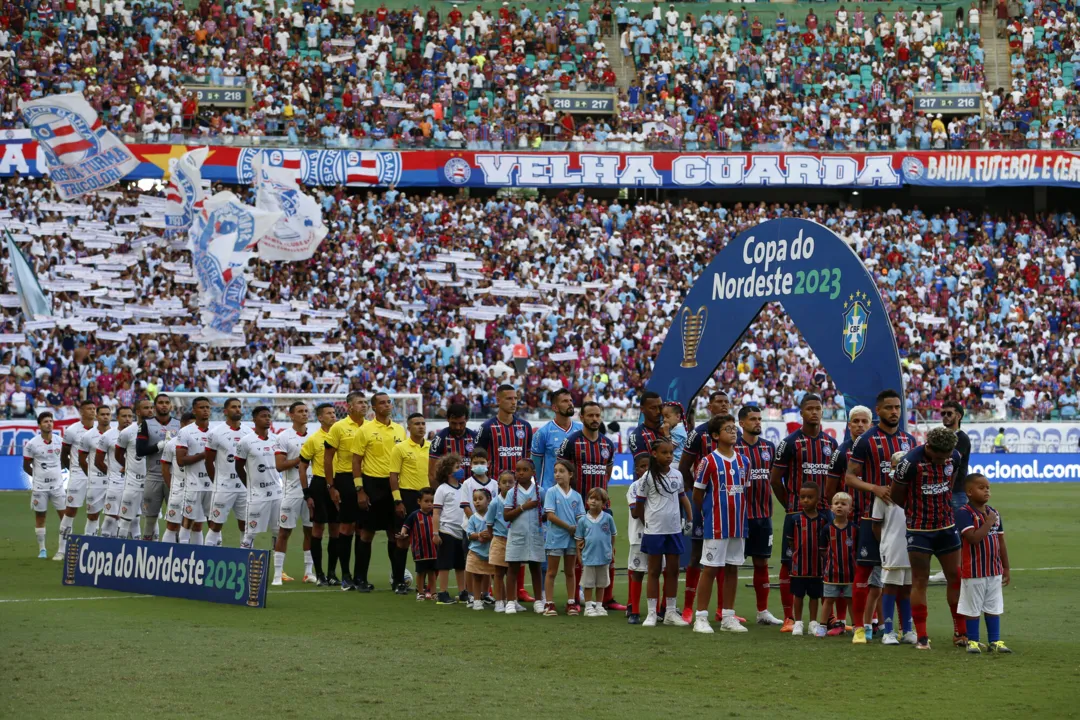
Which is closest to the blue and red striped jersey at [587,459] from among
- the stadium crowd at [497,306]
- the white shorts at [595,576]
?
the white shorts at [595,576]

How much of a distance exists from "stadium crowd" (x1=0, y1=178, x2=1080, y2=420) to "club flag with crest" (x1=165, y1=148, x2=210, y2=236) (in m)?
1.82

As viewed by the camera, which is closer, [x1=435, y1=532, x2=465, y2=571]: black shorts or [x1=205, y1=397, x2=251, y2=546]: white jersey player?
[x1=435, y1=532, x2=465, y2=571]: black shorts

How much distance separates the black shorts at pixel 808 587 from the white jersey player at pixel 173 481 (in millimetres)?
7358

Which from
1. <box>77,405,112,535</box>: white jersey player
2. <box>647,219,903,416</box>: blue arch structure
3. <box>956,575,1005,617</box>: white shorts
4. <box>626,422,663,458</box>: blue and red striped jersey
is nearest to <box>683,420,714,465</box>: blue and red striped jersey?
<box>626,422,663,458</box>: blue and red striped jersey

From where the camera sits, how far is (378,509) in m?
14.9

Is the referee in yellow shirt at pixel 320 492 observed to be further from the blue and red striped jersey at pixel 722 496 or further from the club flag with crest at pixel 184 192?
the club flag with crest at pixel 184 192

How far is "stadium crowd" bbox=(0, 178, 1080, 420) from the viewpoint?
1389 inches

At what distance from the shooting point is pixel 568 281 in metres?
39.7

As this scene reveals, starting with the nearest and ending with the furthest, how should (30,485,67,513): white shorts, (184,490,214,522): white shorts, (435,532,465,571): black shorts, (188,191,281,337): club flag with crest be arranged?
(435,532,465,571): black shorts, (184,490,214,522): white shorts, (30,485,67,513): white shorts, (188,191,281,337): club flag with crest

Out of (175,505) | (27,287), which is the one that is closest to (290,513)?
(175,505)

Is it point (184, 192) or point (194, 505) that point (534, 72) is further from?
point (194, 505)

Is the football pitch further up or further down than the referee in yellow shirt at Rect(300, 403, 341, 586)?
further down

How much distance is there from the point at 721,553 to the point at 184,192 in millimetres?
27204

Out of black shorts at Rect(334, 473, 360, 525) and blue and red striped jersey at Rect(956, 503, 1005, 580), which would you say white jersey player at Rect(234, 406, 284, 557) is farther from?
blue and red striped jersey at Rect(956, 503, 1005, 580)
